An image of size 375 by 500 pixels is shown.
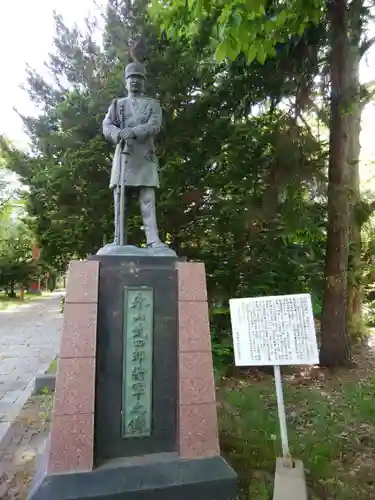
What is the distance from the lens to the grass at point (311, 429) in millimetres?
3482

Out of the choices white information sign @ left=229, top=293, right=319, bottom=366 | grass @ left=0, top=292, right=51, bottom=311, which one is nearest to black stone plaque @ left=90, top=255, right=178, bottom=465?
white information sign @ left=229, top=293, right=319, bottom=366

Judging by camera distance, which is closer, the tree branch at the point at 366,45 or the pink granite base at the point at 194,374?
the pink granite base at the point at 194,374

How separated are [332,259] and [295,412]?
2.91 meters

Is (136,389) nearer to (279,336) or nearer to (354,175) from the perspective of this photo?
(279,336)

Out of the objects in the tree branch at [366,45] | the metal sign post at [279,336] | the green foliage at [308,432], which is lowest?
Answer: the green foliage at [308,432]

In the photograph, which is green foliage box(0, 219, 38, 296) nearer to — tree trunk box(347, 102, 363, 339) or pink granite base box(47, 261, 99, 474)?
tree trunk box(347, 102, 363, 339)

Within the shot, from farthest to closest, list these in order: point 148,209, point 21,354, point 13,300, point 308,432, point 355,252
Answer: point 13,300 → point 21,354 → point 355,252 → point 308,432 → point 148,209

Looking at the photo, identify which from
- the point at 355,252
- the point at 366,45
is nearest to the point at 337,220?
the point at 355,252

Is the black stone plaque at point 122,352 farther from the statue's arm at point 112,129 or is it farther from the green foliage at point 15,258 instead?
the green foliage at point 15,258

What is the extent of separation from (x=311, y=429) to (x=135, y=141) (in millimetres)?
3628

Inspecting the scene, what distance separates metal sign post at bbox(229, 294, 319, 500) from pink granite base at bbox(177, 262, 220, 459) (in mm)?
370

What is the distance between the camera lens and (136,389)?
11.3ft

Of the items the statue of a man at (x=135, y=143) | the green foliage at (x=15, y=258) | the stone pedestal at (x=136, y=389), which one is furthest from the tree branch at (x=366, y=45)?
the green foliage at (x=15, y=258)

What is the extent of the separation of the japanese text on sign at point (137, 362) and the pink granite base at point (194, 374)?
0.26m
